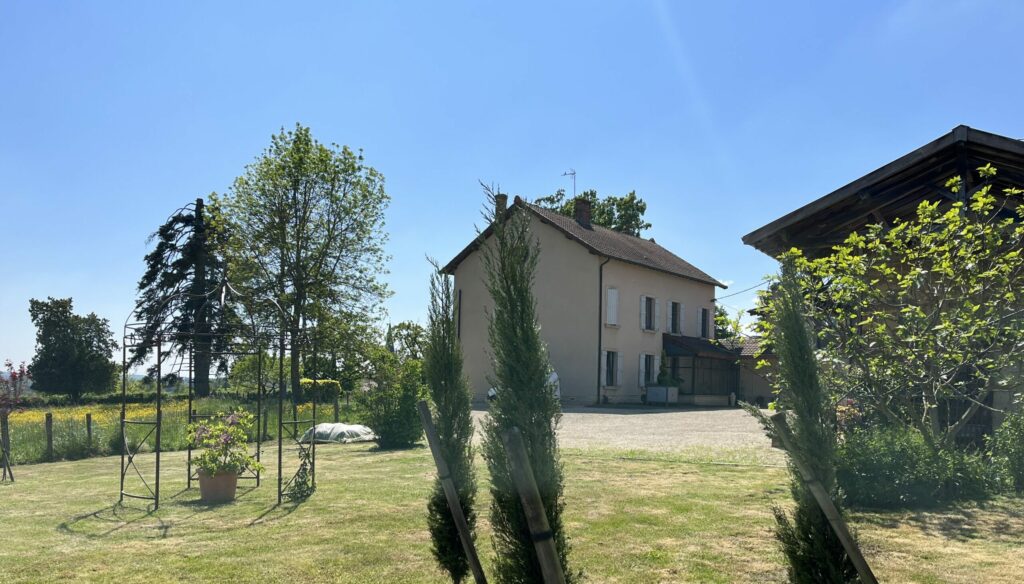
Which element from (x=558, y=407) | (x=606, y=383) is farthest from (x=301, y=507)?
(x=606, y=383)

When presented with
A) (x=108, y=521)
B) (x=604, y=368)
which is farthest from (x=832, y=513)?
(x=604, y=368)

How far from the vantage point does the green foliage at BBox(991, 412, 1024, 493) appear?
8820 millimetres

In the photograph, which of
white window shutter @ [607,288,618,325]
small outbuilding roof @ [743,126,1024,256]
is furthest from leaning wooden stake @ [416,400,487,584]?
white window shutter @ [607,288,618,325]

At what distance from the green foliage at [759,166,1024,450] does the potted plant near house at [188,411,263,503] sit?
6978 mm

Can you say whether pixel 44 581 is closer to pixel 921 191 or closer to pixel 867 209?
pixel 867 209

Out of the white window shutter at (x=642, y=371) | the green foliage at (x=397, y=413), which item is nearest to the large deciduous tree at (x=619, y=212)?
the white window shutter at (x=642, y=371)

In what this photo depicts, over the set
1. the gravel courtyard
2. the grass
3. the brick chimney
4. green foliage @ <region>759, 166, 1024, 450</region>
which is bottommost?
the gravel courtyard

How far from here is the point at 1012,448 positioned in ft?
29.5

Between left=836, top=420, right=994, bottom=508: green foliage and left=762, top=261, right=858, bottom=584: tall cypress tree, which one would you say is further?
left=836, top=420, right=994, bottom=508: green foliage

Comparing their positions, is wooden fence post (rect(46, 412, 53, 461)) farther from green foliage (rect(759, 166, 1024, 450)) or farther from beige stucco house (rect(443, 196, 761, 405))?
beige stucco house (rect(443, 196, 761, 405))

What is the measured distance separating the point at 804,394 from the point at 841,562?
2.99 ft

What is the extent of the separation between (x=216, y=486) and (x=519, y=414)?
700cm

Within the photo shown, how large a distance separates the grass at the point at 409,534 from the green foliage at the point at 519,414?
5.39ft

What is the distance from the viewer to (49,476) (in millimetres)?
12836
